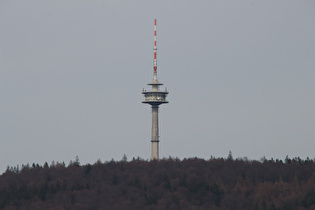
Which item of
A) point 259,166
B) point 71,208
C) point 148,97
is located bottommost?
point 71,208

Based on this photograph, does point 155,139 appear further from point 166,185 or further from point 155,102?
point 166,185

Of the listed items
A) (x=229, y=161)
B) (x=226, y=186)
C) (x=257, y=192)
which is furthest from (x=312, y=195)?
(x=229, y=161)

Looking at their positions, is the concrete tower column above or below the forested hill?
above

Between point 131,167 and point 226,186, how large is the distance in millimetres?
34527

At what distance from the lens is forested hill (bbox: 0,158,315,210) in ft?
507

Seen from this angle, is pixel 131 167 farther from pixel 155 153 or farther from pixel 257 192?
pixel 257 192

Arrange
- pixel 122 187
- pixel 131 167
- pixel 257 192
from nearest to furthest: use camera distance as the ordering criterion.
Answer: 1. pixel 257 192
2. pixel 122 187
3. pixel 131 167

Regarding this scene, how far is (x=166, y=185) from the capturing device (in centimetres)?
17012

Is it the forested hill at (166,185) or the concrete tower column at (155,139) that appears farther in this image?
the concrete tower column at (155,139)

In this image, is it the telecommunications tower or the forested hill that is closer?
the forested hill

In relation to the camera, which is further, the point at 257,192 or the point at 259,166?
the point at 259,166

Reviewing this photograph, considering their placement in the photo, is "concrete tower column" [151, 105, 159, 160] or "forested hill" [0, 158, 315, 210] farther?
"concrete tower column" [151, 105, 159, 160]

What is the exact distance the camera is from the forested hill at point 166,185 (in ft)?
507

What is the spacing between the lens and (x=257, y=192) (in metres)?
157
